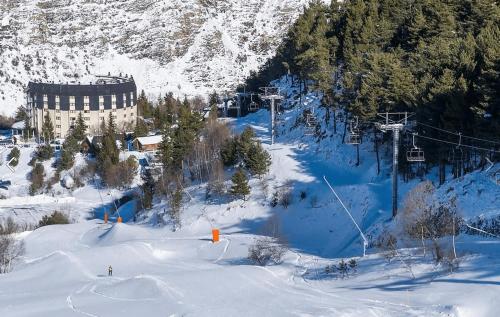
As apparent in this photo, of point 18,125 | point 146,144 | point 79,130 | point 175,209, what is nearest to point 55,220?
point 175,209

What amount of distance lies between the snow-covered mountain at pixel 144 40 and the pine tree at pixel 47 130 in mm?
29294

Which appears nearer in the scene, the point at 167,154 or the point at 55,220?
the point at 55,220

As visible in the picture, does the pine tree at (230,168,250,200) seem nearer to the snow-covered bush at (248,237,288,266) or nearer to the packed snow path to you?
the packed snow path

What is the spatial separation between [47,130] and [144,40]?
44156mm

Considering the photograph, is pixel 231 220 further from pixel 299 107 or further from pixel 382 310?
pixel 382 310

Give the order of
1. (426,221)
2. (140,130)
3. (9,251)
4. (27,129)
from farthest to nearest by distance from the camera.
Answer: (27,129), (140,130), (9,251), (426,221)

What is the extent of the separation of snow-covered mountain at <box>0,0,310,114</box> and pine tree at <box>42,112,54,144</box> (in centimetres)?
2929

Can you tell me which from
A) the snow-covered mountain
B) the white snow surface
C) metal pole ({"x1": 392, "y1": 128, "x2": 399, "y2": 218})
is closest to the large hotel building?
the snow-covered mountain

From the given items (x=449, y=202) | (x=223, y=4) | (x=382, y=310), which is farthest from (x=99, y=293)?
(x=223, y=4)

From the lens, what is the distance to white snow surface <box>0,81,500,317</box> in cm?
2947

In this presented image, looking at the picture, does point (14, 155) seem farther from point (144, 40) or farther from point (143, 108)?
point (144, 40)

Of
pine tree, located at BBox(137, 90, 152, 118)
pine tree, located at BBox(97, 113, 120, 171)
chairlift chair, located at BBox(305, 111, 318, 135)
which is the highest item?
chairlift chair, located at BBox(305, 111, 318, 135)

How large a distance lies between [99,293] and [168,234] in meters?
19.8

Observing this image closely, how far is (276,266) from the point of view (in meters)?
37.4
